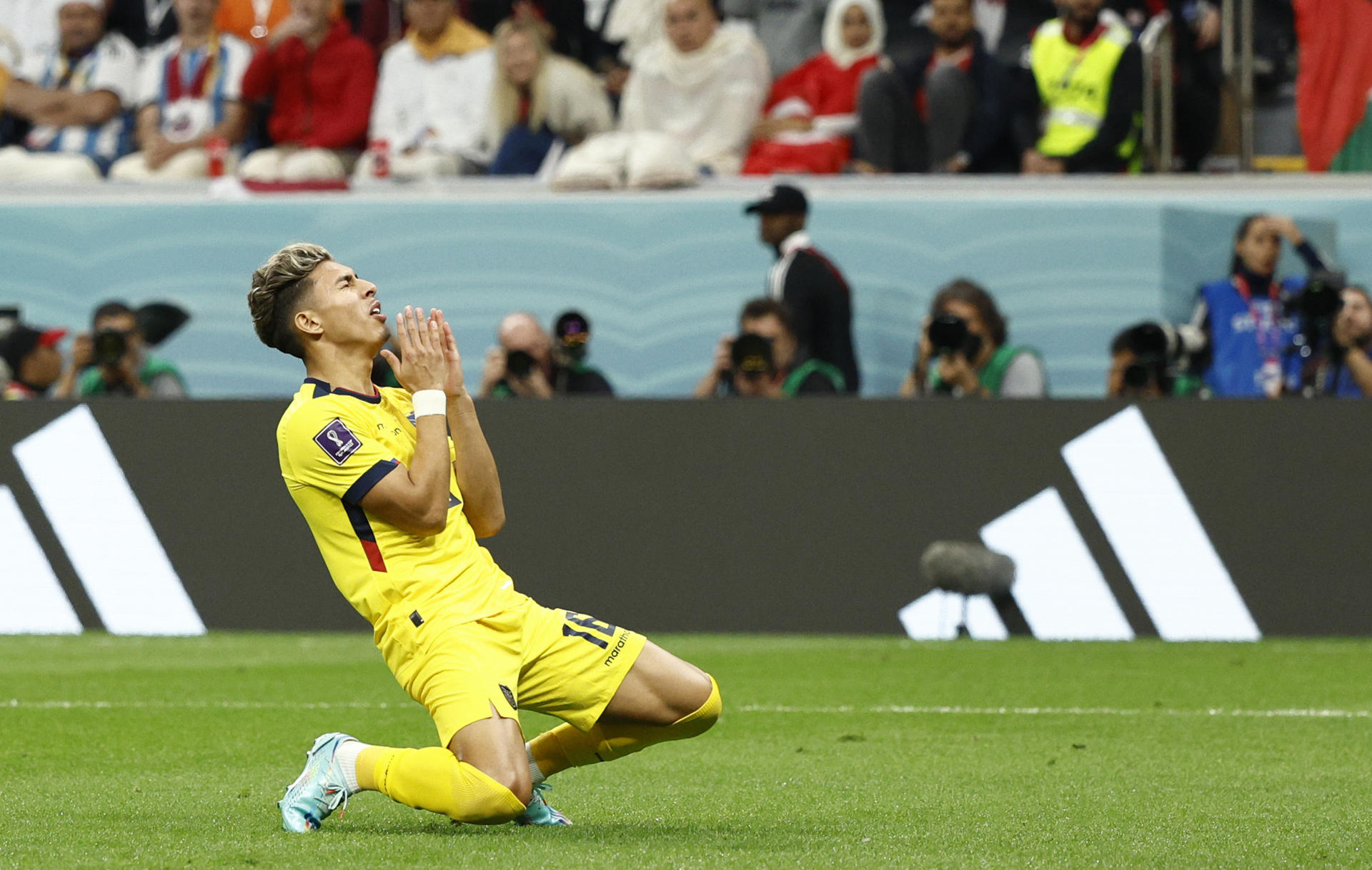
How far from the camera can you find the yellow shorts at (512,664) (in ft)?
14.7

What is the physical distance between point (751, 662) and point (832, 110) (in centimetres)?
535

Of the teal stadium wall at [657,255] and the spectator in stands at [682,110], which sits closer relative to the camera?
the teal stadium wall at [657,255]

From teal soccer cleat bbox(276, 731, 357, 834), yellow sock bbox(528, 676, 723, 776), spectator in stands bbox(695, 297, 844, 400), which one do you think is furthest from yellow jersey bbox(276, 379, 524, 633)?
spectator in stands bbox(695, 297, 844, 400)

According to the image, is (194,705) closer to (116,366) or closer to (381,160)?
(116,366)

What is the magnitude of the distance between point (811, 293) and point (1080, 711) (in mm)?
4692

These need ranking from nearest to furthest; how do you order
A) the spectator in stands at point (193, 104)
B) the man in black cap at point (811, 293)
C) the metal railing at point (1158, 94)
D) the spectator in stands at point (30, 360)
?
the man in black cap at point (811, 293) → the spectator in stands at point (30, 360) → the metal railing at point (1158, 94) → the spectator in stands at point (193, 104)

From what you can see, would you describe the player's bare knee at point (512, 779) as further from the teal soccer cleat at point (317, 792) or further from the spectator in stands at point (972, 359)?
the spectator in stands at point (972, 359)

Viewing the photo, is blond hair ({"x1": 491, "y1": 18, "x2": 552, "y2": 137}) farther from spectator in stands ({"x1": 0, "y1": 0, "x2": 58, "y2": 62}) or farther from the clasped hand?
the clasped hand

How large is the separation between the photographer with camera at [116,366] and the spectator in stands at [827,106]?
4.30 meters

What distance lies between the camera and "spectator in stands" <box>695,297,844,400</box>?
1067 cm

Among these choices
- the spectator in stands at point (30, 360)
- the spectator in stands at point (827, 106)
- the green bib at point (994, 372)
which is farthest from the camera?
the spectator in stands at point (827, 106)

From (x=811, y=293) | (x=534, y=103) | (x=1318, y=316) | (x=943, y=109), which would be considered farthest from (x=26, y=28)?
(x=1318, y=316)

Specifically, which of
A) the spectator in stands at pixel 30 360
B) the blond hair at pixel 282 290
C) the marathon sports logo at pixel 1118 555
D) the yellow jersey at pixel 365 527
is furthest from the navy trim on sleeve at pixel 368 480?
the spectator in stands at pixel 30 360

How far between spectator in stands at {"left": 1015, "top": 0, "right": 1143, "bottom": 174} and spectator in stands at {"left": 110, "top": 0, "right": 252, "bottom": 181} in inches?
231
